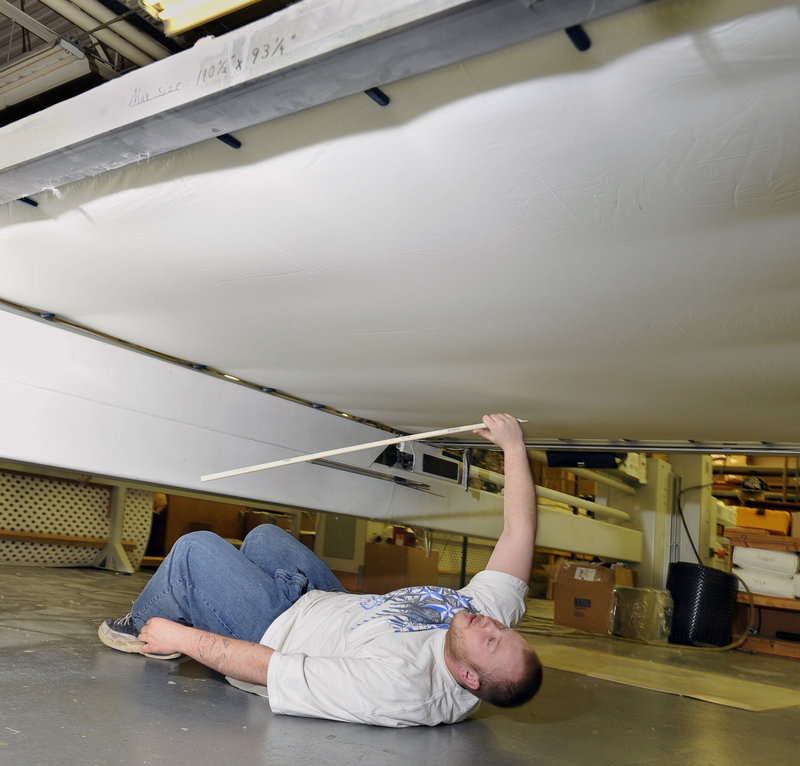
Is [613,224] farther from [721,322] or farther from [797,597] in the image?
[797,597]

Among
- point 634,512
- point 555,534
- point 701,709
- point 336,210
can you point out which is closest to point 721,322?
point 336,210

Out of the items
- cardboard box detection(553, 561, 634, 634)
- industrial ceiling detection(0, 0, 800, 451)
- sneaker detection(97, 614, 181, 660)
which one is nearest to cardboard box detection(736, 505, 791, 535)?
cardboard box detection(553, 561, 634, 634)

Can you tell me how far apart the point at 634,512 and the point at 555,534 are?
1153 millimetres

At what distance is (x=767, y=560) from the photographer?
4145mm

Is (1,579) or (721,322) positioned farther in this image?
(1,579)

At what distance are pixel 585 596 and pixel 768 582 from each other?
39.8 inches

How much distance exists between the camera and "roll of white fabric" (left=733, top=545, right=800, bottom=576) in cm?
405

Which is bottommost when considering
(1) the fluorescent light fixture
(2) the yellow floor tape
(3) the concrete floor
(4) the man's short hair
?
(2) the yellow floor tape

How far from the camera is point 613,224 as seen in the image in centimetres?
123

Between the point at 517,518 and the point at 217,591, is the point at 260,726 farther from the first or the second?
the point at 517,518

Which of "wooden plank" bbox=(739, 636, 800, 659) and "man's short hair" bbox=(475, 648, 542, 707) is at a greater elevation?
"man's short hair" bbox=(475, 648, 542, 707)

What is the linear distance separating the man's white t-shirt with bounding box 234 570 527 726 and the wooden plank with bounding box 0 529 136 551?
318 centimetres

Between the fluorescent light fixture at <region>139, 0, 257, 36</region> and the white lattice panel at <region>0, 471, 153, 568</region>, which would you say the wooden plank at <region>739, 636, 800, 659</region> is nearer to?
the white lattice panel at <region>0, 471, 153, 568</region>

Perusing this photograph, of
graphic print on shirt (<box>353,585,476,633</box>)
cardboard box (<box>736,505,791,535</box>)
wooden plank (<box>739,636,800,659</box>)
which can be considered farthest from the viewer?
cardboard box (<box>736,505,791,535</box>)
